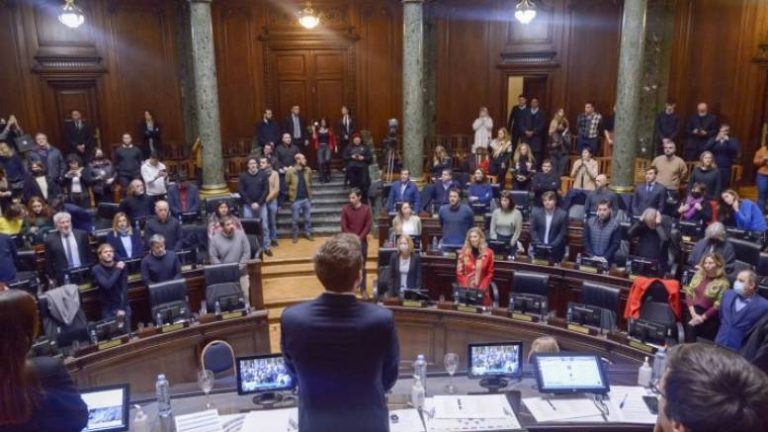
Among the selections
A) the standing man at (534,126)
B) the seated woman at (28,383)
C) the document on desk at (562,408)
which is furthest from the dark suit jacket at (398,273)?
the standing man at (534,126)

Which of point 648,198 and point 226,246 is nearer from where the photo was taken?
point 226,246

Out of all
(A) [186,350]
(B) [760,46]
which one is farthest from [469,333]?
(B) [760,46]

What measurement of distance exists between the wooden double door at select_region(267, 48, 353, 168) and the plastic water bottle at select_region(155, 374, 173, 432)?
34.2ft

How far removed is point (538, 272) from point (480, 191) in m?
2.39

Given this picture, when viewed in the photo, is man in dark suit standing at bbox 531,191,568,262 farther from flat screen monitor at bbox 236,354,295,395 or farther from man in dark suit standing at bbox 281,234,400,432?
man in dark suit standing at bbox 281,234,400,432

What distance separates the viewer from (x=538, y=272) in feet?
24.9

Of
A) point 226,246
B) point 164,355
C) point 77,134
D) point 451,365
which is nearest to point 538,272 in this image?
point 451,365

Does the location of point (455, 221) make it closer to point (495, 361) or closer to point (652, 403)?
point (495, 361)

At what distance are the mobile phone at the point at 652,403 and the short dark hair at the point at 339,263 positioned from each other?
2696mm

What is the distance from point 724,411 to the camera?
4.31ft

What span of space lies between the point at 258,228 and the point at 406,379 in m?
5.10

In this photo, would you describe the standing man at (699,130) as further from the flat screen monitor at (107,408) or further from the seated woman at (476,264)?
the flat screen monitor at (107,408)

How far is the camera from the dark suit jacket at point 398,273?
7.32 metres

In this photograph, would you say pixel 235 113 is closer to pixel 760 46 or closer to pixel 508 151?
pixel 508 151
